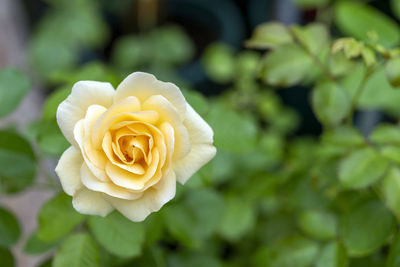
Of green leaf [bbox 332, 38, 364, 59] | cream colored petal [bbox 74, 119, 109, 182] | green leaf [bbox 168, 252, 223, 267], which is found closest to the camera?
cream colored petal [bbox 74, 119, 109, 182]

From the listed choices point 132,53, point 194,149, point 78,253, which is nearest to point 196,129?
point 194,149

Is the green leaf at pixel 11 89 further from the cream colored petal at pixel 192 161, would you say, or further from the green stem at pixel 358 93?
the green stem at pixel 358 93

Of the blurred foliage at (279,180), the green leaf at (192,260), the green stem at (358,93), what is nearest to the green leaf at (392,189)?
the blurred foliage at (279,180)

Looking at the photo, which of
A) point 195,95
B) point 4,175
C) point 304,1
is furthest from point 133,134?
point 304,1

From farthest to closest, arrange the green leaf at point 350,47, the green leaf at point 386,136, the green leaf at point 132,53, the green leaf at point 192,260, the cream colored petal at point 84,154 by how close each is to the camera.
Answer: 1. the green leaf at point 132,53
2. the green leaf at point 192,260
3. the green leaf at point 386,136
4. the green leaf at point 350,47
5. the cream colored petal at point 84,154

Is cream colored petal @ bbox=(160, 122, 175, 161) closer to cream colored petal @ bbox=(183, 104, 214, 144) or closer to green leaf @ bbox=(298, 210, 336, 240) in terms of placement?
cream colored petal @ bbox=(183, 104, 214, 144)

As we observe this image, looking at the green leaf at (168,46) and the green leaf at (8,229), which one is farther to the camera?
the green leaf at (168,46)

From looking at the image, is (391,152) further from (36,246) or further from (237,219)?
(36,246)

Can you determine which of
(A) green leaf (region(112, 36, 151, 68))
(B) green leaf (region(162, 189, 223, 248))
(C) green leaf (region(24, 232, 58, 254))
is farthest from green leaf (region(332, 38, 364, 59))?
(A) green leaf (region(112, 36, 151, 68))

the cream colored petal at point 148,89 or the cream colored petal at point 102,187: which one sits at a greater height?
the cream colored petal at point 148,89
